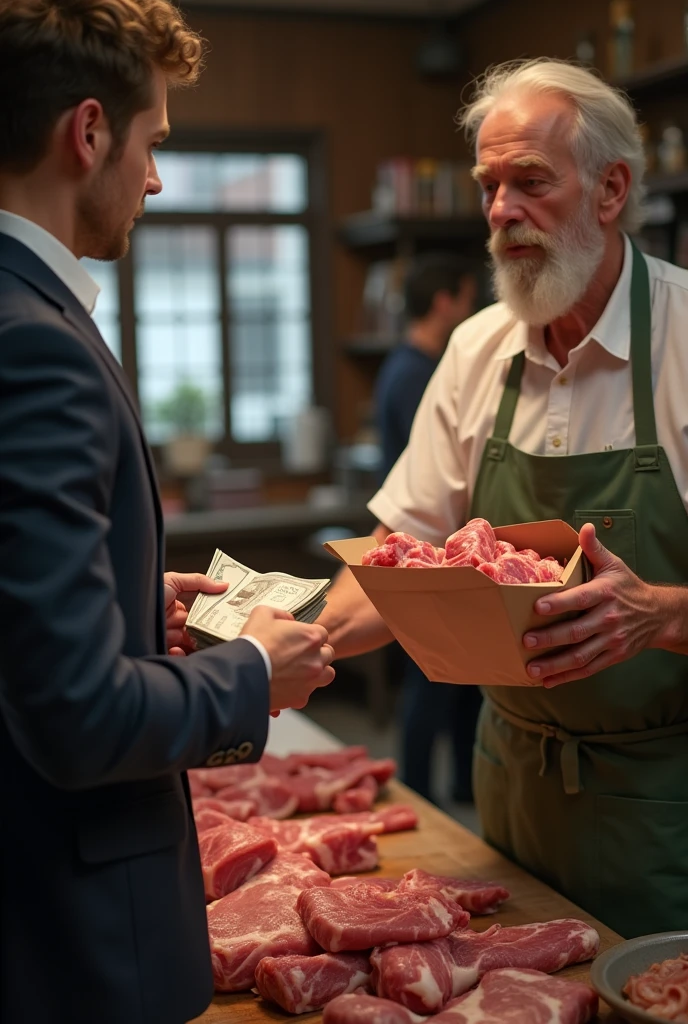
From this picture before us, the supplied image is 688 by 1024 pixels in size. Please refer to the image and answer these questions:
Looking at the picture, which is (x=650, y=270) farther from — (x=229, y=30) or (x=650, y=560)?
(x=229, y=30)

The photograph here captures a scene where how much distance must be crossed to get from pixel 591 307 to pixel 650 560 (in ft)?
1.52

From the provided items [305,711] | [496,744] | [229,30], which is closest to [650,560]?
[496,744]

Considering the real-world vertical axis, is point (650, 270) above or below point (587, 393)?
above

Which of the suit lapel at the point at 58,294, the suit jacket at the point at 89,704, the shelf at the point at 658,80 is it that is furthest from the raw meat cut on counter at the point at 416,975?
the shelf at the point at 658,80

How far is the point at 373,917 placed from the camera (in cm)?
153

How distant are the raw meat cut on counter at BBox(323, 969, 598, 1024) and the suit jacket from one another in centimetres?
19

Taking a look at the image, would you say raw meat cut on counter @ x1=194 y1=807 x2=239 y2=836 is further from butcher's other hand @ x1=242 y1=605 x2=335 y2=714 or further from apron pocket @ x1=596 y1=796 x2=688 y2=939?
butcher's other hand @ x1=242 y1=605 x2=335 y2=714

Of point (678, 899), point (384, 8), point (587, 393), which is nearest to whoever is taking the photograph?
point (678, 899)

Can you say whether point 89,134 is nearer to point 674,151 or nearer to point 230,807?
point 230,807

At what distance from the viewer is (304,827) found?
204 cm

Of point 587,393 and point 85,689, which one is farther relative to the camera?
point 587,393

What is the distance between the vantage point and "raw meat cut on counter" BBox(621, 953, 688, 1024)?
4.16 feet

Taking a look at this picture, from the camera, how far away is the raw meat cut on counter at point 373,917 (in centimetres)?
149

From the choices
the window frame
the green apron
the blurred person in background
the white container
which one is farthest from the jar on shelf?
the green apron
